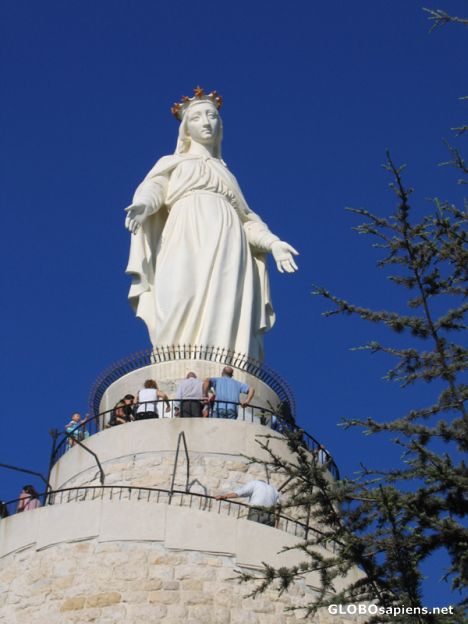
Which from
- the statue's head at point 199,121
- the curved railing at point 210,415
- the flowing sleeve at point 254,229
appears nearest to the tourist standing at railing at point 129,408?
the curved railing at point 210,415

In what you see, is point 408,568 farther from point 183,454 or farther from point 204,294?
point 204,294

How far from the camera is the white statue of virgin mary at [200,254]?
19.7 meters

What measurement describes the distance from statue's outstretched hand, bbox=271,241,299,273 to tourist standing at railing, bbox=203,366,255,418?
3.28m

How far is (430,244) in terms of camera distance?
1082cm

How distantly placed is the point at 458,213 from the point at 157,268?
32.5 ft

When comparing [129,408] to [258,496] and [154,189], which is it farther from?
[154,189]

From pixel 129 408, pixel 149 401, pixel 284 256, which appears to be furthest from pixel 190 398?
pixel 284 256

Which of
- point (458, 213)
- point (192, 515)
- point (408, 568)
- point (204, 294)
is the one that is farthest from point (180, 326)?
point (408, 568)

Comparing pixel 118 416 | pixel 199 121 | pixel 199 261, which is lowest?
pixel 118 416

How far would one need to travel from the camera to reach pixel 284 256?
68.7ft

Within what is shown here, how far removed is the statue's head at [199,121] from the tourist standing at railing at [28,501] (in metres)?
9.22

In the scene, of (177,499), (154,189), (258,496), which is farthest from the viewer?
(154,189)

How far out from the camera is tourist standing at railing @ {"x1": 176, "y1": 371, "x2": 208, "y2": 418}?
16.8 meters

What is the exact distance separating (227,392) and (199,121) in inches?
291
